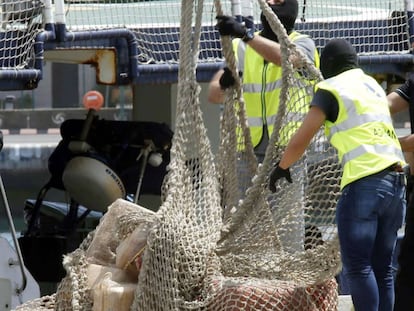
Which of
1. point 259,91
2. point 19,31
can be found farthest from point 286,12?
point 19,31

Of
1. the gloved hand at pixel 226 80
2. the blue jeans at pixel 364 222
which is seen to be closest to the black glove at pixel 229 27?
the gloved hand at pixel 226 80

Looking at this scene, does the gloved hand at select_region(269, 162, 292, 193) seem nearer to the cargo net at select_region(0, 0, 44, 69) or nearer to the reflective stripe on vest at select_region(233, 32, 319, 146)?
the reflective stripe on vest at select_region(233, 32, 319, 146)

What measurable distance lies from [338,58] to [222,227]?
1119 mm

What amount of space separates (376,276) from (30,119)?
2612 cm

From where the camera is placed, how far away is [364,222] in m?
6.01

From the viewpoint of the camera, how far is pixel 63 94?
33.1 metres

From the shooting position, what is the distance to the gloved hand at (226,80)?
7004 mm

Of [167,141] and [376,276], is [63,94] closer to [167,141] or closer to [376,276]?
[167,141]

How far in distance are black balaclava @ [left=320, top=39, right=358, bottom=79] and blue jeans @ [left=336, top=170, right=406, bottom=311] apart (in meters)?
0.60

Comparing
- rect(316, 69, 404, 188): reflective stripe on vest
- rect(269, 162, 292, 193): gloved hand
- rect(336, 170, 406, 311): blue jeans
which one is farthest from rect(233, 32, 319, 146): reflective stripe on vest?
rect(336, 170, 406, 311): blue jeans

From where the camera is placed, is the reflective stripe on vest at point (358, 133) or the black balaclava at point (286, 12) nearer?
the reflective stripe on vest at point (358, 133)

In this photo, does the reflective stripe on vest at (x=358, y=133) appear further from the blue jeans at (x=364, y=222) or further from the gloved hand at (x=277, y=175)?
the gloved hand at (x=277, y=175)

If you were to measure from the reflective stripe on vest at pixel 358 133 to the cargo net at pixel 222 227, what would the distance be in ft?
1.91

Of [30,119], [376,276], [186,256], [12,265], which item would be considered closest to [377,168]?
[376,276]
